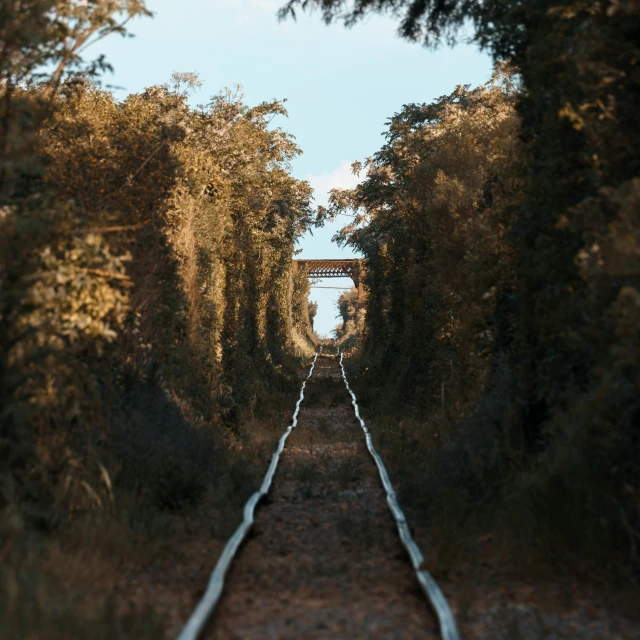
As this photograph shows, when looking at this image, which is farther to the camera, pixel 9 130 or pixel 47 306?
pixel 47 306

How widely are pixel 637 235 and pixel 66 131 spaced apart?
32.2 ft

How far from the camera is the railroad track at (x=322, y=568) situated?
652cm

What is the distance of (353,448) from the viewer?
17656mm

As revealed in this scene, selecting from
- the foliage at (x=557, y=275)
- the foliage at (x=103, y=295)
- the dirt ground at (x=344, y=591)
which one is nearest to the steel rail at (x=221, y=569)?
the dirt ground at (x=344, y=591)

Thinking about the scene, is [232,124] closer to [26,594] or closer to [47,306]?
[47,306]

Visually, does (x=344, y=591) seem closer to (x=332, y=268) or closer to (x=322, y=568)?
(x=322, y=568)

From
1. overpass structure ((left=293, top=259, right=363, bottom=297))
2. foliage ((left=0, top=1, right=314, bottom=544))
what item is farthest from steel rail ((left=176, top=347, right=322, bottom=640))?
overpass structure ((left=293, top=259, right=363, bottom=297))

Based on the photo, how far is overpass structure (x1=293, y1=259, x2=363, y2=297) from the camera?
8188 cm

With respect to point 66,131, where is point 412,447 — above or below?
below

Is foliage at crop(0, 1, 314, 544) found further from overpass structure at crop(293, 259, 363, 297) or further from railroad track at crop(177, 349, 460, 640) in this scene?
overpass structure at crop(293, 259, 363, 297)

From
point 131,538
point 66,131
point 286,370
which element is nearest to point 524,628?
point 131,538

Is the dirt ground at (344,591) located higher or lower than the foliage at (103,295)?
lower

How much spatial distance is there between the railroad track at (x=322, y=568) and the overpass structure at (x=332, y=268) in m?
65.6

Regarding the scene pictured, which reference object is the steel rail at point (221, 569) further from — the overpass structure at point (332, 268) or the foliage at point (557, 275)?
the overpass structure at point (332, 268)
